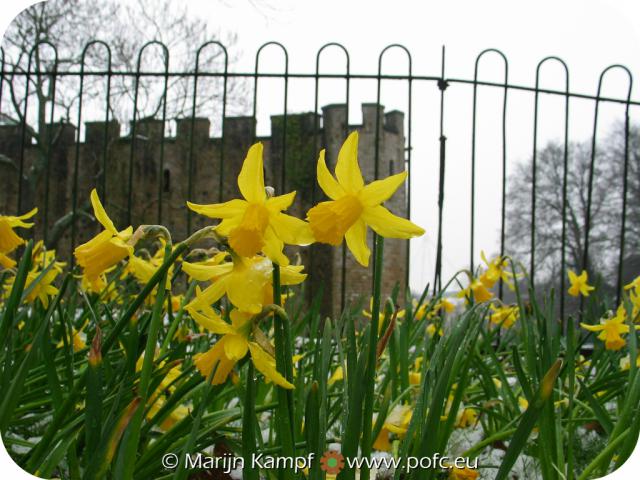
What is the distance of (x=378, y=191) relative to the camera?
0.34 m

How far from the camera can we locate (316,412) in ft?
1.18

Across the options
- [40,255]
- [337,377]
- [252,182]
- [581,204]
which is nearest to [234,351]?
[252,182]

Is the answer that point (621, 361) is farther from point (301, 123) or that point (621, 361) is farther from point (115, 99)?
point (301, 123)

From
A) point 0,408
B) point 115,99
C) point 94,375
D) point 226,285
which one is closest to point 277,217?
point 226,285

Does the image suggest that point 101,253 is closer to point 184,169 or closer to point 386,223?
point 386,223

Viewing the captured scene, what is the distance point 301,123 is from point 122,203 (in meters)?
3.37

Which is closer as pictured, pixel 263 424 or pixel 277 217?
pixel 277 217

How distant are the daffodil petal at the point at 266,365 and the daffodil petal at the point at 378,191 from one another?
0.11 meters

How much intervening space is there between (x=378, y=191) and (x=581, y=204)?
3636 mm

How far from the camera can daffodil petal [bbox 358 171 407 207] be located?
0.33 metres

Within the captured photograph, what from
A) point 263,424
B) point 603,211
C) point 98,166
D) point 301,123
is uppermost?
point 301,123

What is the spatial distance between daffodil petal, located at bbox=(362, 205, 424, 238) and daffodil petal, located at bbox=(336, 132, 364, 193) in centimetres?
2

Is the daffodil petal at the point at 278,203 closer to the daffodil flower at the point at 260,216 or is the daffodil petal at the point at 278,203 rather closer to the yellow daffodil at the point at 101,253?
the daffodil flower at the point at 260,216

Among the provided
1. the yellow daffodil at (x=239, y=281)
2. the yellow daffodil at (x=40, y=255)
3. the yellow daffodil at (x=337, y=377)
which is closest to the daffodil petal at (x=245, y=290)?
the yellow daffodil at (x=239, y=281)
